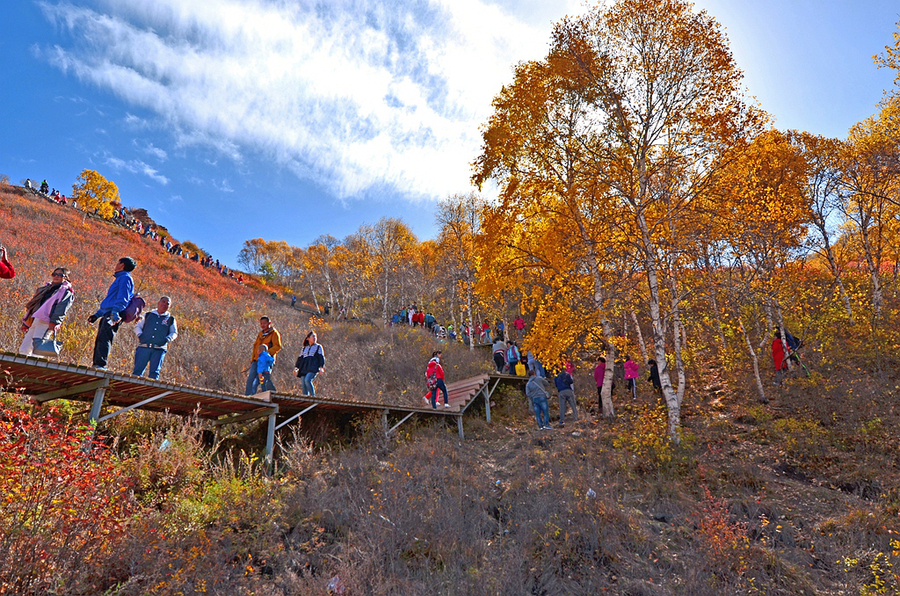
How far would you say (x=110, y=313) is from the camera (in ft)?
19.6

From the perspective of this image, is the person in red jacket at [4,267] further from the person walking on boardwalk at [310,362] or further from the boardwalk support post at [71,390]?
the person walking on boardwalk at [310,362]

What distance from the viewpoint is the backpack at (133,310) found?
6184mm

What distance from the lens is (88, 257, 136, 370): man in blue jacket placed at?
591 cm

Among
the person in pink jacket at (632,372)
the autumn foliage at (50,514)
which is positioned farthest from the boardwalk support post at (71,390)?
the person in pink jacket at (632,372)

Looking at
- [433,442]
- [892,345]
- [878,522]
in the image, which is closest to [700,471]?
[878,522]

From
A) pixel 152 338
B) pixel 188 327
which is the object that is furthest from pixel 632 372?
pixel 188 327

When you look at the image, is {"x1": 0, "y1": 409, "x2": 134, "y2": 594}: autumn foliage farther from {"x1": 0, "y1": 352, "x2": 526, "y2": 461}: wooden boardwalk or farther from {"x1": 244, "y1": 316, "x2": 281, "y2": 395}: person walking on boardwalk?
{"x1": 244, "y1": 316, "x2": 281, "y2": 395}: person walking on boardwalk

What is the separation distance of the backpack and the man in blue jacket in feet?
0.20

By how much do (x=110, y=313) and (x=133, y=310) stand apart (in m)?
0.29

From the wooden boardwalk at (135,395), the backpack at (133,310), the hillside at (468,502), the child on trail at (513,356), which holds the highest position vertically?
the backpack at (133,310)

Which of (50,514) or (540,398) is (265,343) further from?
(540,398)

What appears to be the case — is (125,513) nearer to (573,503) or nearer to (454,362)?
(573,503)

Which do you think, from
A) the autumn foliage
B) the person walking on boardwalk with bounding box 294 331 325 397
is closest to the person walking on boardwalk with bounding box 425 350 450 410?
the person walking on boardwalk with bounding box 294 331 325 397

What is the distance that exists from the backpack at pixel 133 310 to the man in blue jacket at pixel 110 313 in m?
0.06
